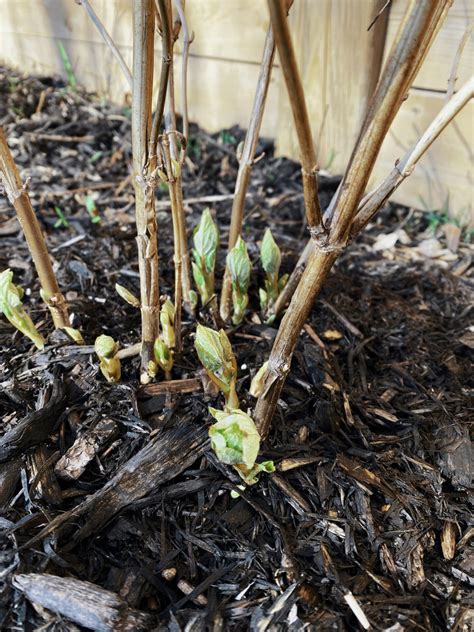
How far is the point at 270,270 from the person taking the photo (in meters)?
1.17

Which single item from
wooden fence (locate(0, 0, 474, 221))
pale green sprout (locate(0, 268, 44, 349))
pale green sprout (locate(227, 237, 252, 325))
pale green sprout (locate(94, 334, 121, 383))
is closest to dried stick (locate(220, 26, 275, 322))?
pale green sprout (locate(227, 237, 252, 325))

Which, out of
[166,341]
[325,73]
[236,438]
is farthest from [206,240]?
[325,73]

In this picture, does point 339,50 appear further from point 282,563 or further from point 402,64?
point 282,563

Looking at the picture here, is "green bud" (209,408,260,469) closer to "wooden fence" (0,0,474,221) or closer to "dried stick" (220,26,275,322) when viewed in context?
"dried stick" (220,26,275,322)

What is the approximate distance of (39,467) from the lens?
866mm

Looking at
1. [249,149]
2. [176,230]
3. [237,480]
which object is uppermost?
[249,149]

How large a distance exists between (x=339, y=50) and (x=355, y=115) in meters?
0.23

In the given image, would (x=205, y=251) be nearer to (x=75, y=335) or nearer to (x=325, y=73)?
(x=75, y=335)

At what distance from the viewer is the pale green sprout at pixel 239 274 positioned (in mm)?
1058

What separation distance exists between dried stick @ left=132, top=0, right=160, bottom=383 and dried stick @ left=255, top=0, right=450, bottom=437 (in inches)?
10.4

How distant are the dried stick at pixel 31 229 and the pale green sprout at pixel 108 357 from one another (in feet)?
0.52

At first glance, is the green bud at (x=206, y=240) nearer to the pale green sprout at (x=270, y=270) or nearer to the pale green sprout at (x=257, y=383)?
the pale green sprout at (x=270, y=270)

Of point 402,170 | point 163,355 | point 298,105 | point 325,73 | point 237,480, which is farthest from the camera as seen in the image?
point 325,73

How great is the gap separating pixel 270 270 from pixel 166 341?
32 cm
